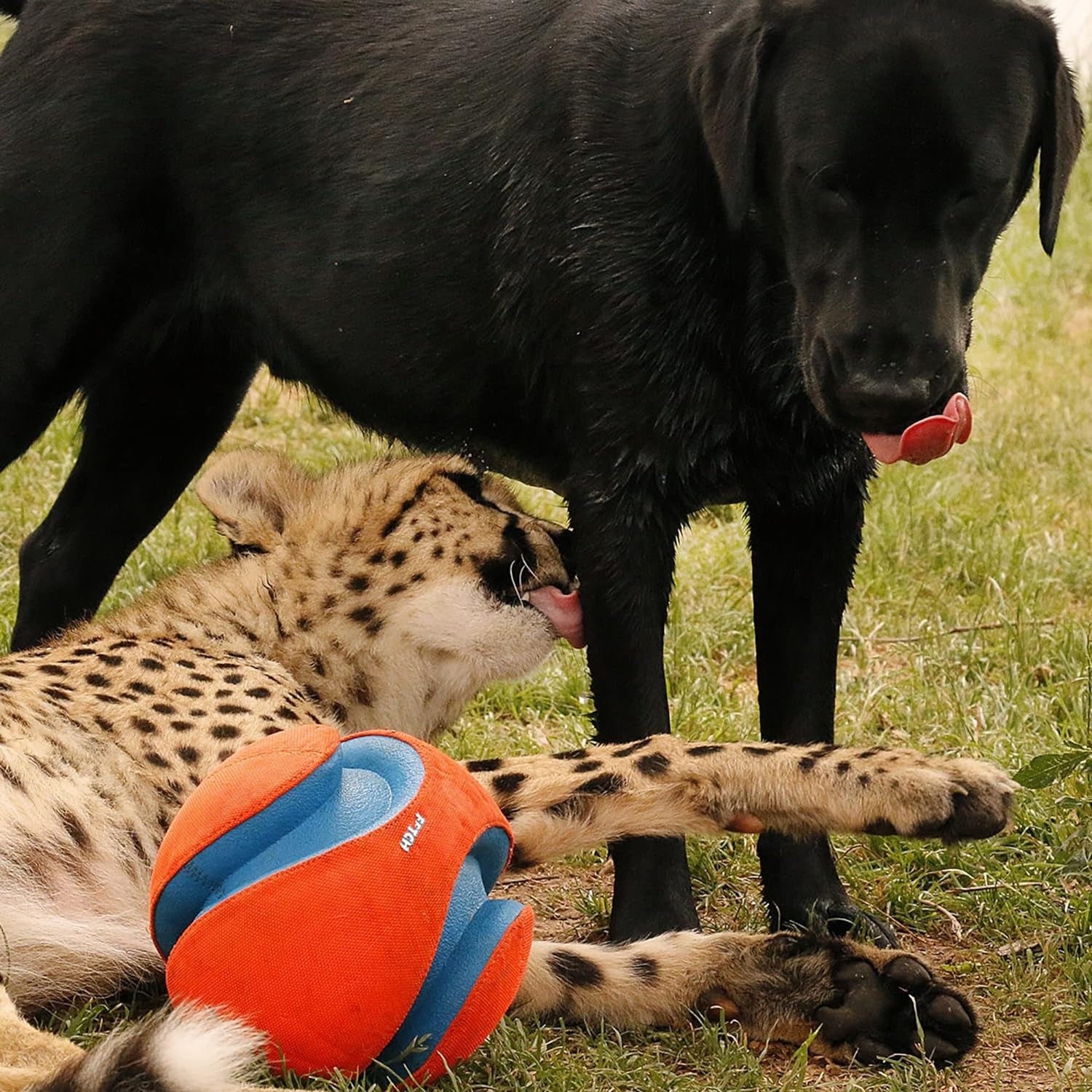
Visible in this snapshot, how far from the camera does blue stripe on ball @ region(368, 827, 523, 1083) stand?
257cm

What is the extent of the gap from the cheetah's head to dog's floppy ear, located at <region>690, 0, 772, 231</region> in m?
0.97

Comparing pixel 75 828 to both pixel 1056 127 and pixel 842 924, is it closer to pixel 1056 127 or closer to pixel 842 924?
pixel 842 924

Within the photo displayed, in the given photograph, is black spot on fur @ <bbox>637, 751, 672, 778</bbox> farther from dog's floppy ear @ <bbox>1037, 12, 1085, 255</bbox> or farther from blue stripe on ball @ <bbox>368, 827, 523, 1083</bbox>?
dog's floppy ear @ <bbox>1037, 12, 1085, 255</bbox>

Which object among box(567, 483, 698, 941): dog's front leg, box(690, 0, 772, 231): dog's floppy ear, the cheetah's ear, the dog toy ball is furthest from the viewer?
the cheetah's ear

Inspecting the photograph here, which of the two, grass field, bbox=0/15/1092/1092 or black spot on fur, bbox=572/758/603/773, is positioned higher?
black spot on fur, bbox=572/758/603/773

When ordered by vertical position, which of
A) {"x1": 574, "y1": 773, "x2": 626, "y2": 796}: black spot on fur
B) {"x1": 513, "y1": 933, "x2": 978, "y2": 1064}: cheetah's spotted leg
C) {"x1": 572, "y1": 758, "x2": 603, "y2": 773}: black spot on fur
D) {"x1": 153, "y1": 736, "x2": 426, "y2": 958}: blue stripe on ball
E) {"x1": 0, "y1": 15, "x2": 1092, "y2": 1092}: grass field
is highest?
{"x1": 153, "y1": 736, "x2": 426, "y2": 958}: blue stripe on ball

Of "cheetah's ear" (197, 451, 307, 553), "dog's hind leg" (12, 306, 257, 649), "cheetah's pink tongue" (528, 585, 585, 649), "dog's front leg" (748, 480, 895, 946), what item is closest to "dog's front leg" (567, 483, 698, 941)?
"dog's front leg" (748, 480, 895, 946)

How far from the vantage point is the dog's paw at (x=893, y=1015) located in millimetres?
2885

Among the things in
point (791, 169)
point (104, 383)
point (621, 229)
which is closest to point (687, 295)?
point (621, 229)

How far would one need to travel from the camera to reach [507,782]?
3184mm

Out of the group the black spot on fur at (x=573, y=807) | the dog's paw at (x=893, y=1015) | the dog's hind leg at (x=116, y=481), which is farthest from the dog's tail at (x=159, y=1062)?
the dog's hind leg at (x=116, y=481)

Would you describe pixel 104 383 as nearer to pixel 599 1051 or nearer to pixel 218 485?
pixel 218 485

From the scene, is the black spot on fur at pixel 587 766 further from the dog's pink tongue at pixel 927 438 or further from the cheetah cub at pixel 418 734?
the dog's pink tongue at pixel 927 438

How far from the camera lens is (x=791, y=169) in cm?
297
